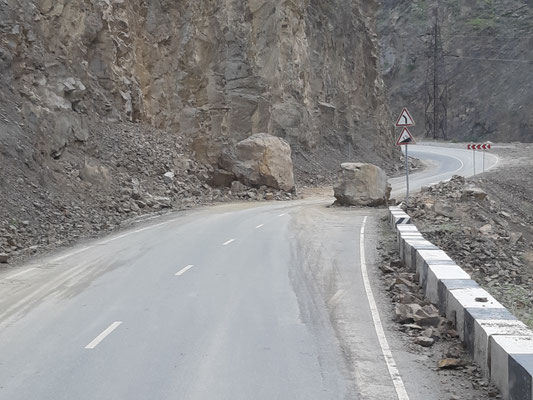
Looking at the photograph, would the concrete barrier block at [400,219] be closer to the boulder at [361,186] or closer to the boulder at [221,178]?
the boulder at [361,186]

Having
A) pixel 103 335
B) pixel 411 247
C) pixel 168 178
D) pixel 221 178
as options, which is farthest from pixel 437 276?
pixel 221 178

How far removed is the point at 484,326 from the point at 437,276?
297 cm

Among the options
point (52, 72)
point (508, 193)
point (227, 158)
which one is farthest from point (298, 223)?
point (508, 193)

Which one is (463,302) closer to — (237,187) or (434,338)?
(434,338)

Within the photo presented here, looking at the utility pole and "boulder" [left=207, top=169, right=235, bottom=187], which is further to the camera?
the utility pole

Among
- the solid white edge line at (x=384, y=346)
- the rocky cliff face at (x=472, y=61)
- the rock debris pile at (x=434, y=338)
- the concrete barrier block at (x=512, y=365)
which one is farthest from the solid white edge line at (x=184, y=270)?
the rocky cliff face at (x=472, y=61)

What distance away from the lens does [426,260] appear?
11992 mm

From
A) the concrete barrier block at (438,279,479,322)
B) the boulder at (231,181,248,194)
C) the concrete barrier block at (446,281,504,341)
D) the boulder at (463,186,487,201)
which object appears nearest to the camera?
the concrete barrier block at (446,281,504,341)

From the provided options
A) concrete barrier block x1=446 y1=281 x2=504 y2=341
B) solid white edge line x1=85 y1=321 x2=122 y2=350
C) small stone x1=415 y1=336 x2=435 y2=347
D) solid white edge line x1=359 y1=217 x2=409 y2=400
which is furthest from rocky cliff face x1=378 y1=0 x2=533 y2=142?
solid white edge line x1=85 y1=321 x2=122 y2=350

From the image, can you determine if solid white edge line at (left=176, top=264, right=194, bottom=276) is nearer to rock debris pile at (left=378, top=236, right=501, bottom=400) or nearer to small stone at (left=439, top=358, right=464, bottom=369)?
rock debris pile at (left=378, top=236, right=501, bottom=400)

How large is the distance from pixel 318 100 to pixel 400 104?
40.7m

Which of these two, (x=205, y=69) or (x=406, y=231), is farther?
(x=205, y=69)

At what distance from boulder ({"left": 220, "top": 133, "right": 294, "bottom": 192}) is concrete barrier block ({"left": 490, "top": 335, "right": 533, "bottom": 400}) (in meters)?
31.1

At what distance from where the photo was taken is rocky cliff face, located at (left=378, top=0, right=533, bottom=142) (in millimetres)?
79562
